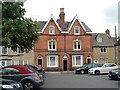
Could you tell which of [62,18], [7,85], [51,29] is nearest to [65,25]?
[62,18]

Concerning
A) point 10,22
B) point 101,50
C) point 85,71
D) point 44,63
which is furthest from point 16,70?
point 101,50

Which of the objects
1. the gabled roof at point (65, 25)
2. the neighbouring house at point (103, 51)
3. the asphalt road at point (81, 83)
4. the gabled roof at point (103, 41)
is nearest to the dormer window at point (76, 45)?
the gabled roof at point (65, 25)

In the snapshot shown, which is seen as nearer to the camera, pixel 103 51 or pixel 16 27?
pixel 16 27

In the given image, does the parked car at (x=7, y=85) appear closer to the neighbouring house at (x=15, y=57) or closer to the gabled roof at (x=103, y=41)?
the neighbouring house at (x=15, y=57)

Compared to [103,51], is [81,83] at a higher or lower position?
lower

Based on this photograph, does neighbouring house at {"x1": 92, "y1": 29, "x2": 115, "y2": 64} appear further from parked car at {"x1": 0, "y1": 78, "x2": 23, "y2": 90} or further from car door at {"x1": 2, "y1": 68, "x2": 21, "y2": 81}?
parked car at {"x1": 0, "y1": 78, "x2": 23, "y2": 90}

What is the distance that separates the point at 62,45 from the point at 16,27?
105 ft

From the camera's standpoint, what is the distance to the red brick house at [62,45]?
56562 mm

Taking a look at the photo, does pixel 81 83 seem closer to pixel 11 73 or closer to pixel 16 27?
pixel 16 27

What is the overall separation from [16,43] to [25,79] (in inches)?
387

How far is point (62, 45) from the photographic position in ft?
187

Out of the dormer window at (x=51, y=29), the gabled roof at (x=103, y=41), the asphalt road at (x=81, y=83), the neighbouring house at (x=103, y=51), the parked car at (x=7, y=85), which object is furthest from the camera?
the gabled roof at (x=103, y=41)

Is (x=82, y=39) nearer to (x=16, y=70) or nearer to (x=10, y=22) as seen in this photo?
(x=10, y=22)

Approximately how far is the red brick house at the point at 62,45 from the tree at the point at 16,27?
Answer: 1053 inches
